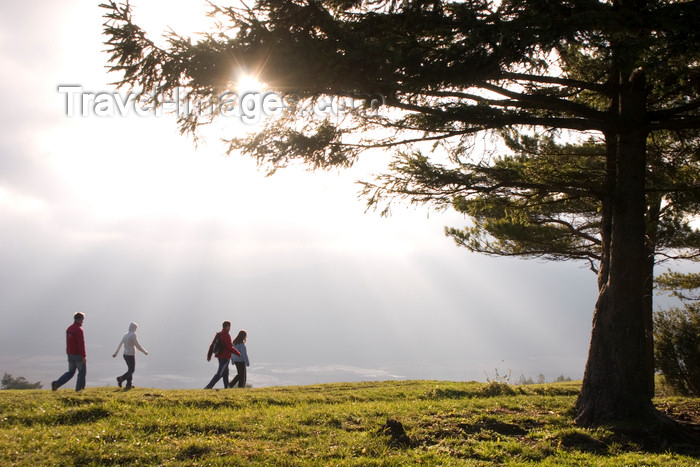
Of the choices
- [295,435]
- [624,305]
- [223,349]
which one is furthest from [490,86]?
[223,349]

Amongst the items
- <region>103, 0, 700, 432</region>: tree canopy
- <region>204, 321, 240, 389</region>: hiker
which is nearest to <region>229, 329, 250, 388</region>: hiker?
<region>204, 321, 240, 389</region>: hiker

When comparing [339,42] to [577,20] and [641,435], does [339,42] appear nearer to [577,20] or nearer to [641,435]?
[577,20]

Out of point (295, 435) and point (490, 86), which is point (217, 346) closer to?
point (295, 435)

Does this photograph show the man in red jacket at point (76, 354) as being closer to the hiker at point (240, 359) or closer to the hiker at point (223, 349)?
the hiker at point (223, 349)

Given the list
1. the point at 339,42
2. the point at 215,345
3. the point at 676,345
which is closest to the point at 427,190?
the point at 339,42

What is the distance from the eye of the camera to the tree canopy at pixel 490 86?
661cm

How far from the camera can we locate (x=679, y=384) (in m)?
19.7

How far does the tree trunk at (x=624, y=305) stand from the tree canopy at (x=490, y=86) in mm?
24

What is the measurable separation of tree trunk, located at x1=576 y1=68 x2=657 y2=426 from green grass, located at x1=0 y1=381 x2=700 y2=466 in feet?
2.71

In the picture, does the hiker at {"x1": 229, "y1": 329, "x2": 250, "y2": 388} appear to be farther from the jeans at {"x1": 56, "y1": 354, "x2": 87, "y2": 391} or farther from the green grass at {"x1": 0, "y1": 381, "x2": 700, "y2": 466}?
the green grass at {"x1": 0, "y1": 381, "x2": 700, "y2": 466}

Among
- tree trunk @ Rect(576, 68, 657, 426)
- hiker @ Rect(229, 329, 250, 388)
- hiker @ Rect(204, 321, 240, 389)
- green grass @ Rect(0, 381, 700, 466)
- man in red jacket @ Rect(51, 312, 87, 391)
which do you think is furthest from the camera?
hiker @ Rect(229, 329, 250, 388)

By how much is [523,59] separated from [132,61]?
5577 mm

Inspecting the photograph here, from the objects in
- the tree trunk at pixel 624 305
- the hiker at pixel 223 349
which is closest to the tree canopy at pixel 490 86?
the tree trunk at pixel 624 305

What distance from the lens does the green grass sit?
250 inches
